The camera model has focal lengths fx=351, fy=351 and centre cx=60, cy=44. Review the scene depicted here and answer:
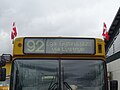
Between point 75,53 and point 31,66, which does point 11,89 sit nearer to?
point 31,66

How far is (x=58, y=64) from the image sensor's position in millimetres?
7672

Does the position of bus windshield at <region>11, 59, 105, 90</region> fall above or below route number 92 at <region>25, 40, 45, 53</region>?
below

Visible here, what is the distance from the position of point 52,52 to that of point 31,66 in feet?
1.89

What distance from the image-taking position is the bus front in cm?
747

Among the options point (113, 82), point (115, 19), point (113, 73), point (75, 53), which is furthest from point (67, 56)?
point (115, 19)

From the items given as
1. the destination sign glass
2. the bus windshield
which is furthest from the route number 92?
the bus windshield

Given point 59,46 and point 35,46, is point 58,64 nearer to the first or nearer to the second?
point 59,46

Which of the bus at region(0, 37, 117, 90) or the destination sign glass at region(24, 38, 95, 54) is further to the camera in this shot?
the destination sign glass at region(24, 38, 95, 54)

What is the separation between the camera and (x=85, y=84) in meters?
7.50

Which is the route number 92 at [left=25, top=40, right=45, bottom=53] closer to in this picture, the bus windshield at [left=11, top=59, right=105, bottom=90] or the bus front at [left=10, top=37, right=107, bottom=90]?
the bus front at [left=10, top=37, right=107, bottom=90]

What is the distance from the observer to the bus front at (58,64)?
7472mm

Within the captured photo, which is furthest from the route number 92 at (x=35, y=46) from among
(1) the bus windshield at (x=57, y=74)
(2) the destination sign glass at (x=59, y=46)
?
(1) the bus windshield at (x=57, y=74)

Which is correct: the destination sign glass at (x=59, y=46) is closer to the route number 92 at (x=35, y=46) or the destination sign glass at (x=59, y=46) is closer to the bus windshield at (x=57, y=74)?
the route number 92 at (x=35, y=46)

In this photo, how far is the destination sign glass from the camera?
7883 mm
